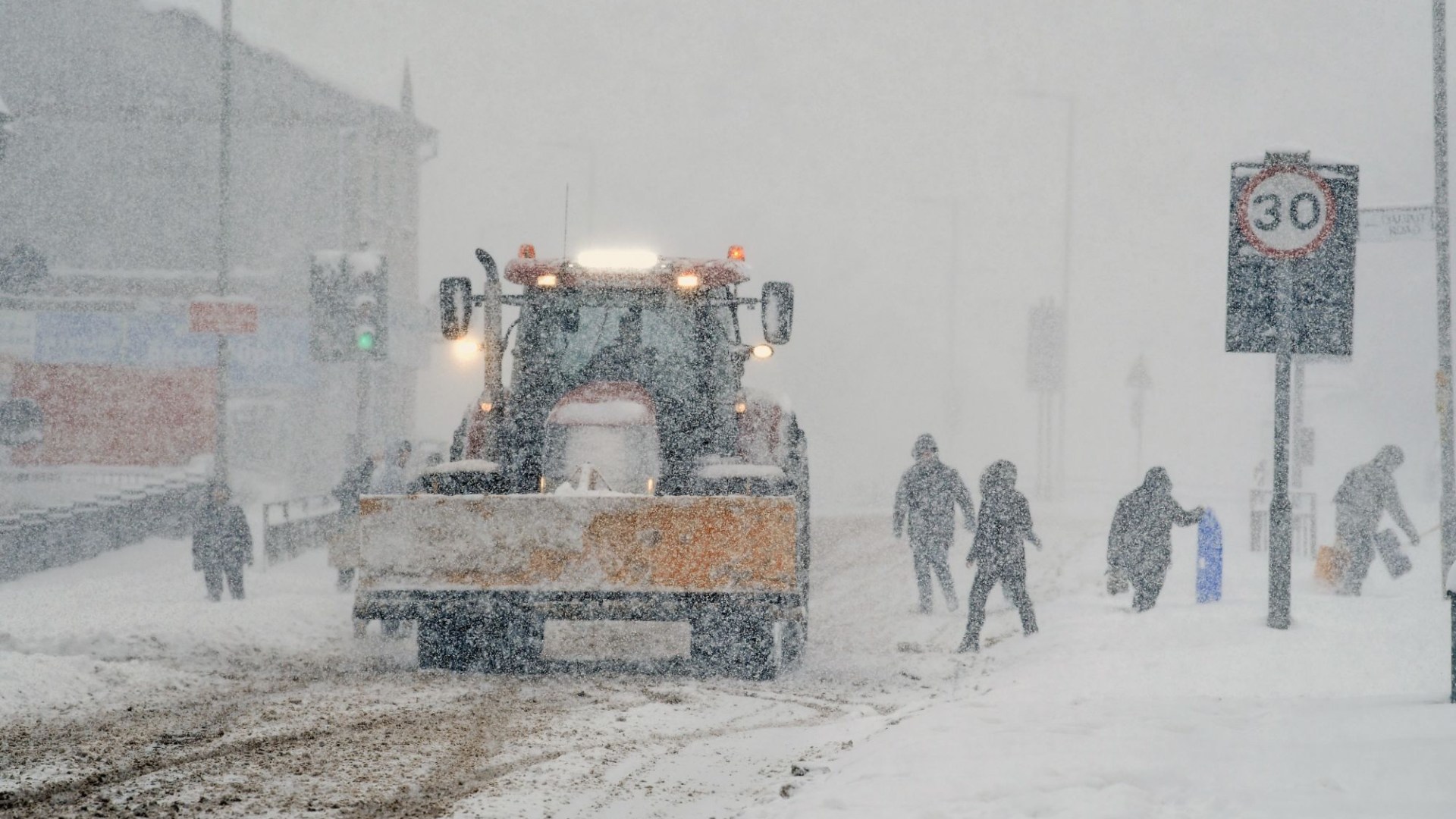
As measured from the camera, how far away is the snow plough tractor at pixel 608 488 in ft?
32.2

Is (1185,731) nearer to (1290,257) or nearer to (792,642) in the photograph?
(792,642)

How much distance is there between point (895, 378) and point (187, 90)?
192ft

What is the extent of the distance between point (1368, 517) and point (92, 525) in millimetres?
16493

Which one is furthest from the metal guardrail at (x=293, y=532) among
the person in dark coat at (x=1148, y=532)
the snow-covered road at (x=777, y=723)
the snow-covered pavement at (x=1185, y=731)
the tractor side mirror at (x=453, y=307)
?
the snow-covered pavement at (x=1185, y=731)

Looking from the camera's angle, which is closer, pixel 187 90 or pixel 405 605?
pixel 405 605

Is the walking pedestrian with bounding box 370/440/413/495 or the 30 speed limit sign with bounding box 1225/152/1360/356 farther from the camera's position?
the walking pedestrian with bounding box 370/440/413/495

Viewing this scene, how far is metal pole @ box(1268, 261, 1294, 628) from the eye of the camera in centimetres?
1140

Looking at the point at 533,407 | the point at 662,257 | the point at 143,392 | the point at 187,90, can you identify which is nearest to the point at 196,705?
the point at 533,407

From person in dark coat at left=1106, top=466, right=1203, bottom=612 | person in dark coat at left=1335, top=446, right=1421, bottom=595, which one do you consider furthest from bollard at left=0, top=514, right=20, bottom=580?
person in dark coat at left=1335, top=446, right=1421, bottom=595

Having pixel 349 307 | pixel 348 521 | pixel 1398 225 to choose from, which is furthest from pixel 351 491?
pixel 1398 225

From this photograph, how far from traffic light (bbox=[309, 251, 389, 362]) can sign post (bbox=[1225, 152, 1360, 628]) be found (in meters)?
9.45

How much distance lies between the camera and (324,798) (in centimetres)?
645

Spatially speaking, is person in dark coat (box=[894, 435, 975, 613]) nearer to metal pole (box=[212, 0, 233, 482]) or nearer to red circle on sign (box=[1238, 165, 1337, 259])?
red circle on sign (box=[1238, 165, 1337, 259])

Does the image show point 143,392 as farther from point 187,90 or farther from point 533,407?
point 533,407
